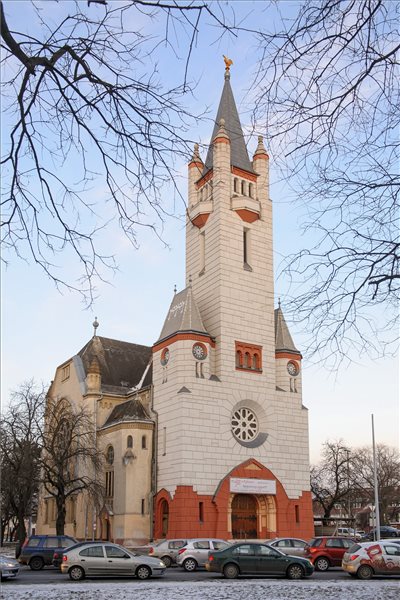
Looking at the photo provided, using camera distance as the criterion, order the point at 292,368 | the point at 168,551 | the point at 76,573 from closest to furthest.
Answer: the point at 76,573 → the point at 168,551 → the point at 292,368

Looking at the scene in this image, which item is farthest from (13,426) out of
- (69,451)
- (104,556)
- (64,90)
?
(64,90)

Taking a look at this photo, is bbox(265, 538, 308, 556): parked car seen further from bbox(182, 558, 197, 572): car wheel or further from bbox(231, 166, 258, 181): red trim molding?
bbox(231, 166, 258, 181): red trim molding

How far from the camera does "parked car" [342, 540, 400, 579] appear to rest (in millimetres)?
23172

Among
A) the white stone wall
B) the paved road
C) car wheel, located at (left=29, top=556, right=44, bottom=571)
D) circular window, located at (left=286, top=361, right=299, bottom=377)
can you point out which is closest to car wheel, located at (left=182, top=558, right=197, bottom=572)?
the paved road

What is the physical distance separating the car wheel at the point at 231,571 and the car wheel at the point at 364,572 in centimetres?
435

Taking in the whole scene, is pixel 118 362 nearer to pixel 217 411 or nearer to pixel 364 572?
pixel 217 411

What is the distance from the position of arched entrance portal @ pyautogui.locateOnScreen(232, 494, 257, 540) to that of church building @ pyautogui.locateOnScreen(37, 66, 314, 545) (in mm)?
83

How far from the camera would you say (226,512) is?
42.0 meters

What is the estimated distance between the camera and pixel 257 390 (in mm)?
46312

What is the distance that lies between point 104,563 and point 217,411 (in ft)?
68.9

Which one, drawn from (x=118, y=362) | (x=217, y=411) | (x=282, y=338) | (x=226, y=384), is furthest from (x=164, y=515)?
(x=118, y=362)

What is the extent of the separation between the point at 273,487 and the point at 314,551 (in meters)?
16.7

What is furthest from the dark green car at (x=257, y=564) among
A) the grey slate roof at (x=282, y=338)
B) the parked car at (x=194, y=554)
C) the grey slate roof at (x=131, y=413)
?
the grey slate roof at (x=282, y=338)

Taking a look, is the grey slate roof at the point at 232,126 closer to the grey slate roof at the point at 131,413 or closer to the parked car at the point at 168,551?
the grey slate roof at the point at 131,413
